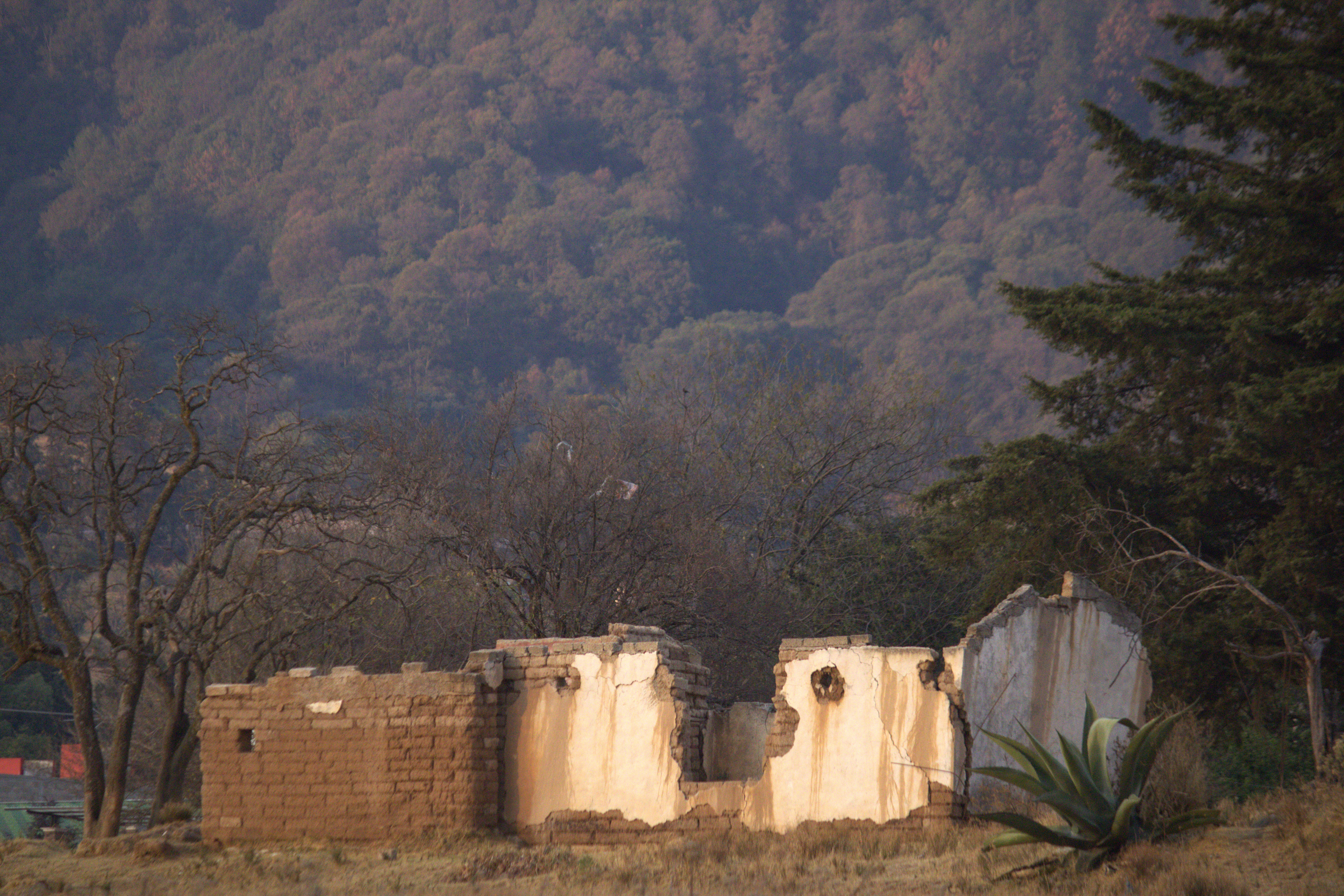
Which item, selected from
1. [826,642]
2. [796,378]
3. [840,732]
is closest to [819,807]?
[840,732]

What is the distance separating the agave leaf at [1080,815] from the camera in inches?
334

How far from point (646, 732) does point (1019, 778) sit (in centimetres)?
373

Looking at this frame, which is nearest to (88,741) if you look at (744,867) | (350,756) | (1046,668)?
(350,756)

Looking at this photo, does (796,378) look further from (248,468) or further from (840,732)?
(840,732)

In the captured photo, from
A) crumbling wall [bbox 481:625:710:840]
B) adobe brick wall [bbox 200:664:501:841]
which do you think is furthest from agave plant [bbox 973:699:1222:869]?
adobe brick wall [bbox 200:664:501:841]

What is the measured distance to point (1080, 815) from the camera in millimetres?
8523

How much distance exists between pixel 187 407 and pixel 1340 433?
13987mm

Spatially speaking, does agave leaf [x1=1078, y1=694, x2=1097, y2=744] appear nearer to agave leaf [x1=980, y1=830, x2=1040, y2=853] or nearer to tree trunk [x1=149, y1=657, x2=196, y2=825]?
agave leaf [x1=980, y1=830, x2=1040, y2=853]

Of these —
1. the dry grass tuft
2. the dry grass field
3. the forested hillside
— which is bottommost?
the dry grass field

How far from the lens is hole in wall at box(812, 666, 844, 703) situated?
1086 cm

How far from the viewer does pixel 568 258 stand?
301ft

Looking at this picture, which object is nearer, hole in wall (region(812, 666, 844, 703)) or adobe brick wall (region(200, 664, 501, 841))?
hole in wall (region(812, 666, 844, 703))

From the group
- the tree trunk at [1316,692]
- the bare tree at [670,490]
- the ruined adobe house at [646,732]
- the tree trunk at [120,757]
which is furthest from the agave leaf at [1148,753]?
the bare tree at [670,490]

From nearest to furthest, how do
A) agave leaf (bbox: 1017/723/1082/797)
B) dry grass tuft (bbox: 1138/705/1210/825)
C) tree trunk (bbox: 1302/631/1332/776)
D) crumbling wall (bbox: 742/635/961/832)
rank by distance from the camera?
agave leaf (bbox: 1017/723/1082/797) < dry grass tuft (bbox: 1138/705/1210/825) < tree trunk (bbox: 1302/631/1332/776) < crumbling wall (bbox: 742/635/961/832)
